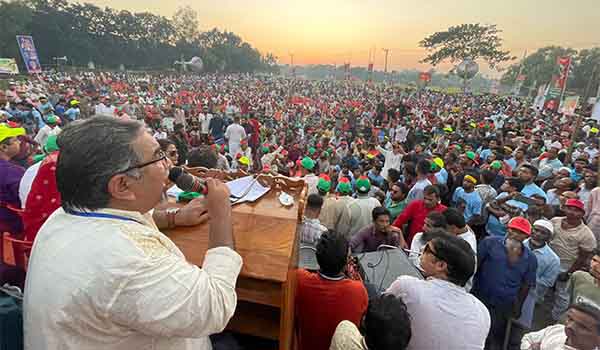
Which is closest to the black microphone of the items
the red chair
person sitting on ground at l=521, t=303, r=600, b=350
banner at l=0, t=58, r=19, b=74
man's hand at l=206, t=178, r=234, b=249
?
man's hand at l=206, t=178, r=234, b=249

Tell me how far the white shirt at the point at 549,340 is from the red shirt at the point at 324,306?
124 centimetres

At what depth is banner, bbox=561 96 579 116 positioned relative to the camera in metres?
17.1

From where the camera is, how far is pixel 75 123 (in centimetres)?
107

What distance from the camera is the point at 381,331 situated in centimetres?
165

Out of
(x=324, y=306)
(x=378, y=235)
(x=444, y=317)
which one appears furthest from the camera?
(x=378, y=235)

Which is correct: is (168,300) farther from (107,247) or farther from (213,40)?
(213,40)

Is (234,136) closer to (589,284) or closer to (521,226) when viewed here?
(521,226)

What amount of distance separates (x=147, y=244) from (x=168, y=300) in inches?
7.2

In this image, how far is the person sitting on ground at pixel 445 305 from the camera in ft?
6.01

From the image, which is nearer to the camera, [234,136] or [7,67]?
[234,136]

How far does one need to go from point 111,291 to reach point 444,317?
174 centimetres

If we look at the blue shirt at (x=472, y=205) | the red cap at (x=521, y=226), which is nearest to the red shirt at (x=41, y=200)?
the red cap at (x=521, y=226)

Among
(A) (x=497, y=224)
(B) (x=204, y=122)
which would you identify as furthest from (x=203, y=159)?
(B) (x=204, y=122)

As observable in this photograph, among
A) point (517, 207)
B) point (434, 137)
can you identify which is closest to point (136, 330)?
point (517, 207)
